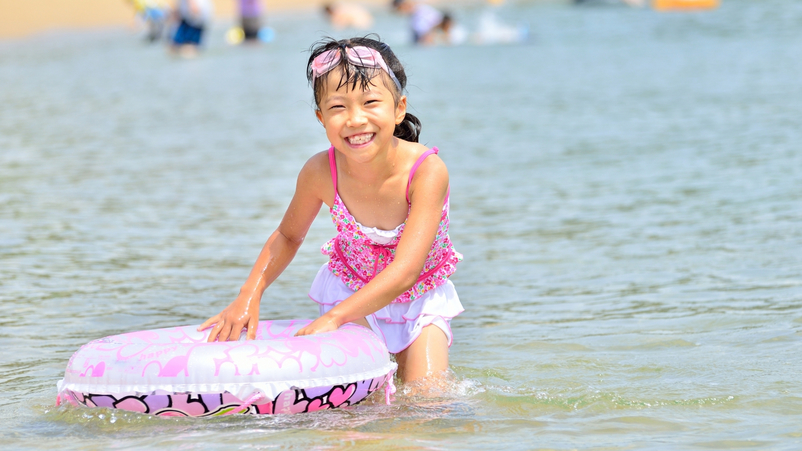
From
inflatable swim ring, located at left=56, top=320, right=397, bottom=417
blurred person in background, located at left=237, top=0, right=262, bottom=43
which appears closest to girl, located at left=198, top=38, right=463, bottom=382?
inflatable swim ring, located at left=56, top=320, right=397, bottom=417

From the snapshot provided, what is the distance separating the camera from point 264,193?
7559 millimetres

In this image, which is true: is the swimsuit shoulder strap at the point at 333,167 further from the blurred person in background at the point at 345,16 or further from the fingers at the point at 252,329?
the blurred person in background at the point at 345,16

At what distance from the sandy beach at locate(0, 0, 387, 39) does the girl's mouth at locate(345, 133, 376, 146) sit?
85.5ft

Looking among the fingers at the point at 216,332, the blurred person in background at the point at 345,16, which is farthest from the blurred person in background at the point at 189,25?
the fingers at the point at 216,332

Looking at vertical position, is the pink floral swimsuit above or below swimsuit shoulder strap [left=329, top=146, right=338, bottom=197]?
below

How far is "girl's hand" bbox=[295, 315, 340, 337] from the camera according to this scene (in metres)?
3.24

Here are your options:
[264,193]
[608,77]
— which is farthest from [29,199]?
[608,77]

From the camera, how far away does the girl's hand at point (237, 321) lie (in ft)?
11.2

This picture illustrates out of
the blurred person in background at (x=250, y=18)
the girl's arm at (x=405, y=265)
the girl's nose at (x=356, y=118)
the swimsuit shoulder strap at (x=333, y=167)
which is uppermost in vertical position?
the blurred person in background at (x=250, y=18)

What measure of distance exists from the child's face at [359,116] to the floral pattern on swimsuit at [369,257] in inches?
10.7

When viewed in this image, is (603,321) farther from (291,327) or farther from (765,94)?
(765,94)

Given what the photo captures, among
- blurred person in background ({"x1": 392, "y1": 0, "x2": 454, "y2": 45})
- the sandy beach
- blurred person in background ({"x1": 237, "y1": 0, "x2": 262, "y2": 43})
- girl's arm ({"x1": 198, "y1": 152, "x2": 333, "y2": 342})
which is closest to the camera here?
girl's arm ({"x1": 198, "y1": 152, "x2": 333, "y2": 342})

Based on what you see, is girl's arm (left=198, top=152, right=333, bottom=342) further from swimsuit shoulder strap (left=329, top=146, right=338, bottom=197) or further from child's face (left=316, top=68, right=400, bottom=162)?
child's face (left=316, top=68, right=400, bottom=162)

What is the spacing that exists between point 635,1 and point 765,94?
17.6 metres
